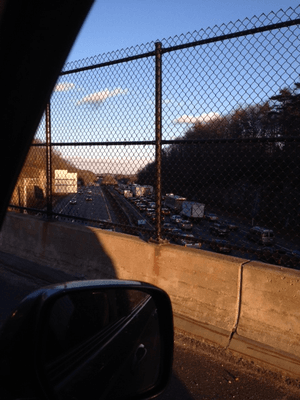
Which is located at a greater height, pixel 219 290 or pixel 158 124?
pixel 158 124

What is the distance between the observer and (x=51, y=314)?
1.48 meters

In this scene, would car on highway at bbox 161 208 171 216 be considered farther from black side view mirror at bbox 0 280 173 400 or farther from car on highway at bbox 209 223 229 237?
black side view mirror at bbox 0 280 173 400

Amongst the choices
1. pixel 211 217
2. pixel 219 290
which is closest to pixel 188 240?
pixel 211 217

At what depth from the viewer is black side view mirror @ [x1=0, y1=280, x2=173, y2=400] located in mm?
1286

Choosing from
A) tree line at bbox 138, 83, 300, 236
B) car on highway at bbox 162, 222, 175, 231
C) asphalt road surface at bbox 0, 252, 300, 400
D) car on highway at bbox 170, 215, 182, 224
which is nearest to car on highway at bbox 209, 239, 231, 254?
tree line at bbox 138, 83, 300, 236

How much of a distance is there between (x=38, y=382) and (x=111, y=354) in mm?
535

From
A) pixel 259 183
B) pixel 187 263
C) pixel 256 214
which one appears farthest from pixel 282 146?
pixel 187 263

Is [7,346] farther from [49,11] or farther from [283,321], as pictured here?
[283,321]

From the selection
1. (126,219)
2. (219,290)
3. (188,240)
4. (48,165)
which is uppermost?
(48,165)

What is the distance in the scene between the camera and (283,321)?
3639 mm

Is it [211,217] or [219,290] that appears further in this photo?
[211,217]

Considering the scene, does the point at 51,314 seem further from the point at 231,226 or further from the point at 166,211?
the point at 166,211

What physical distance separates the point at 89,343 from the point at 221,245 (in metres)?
2.90

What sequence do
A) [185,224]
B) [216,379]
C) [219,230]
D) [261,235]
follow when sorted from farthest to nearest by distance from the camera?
[185,224] → [219,230] → [261,235] → [216,379]
